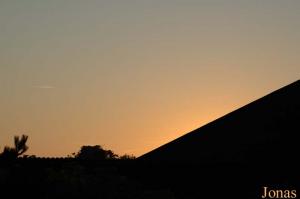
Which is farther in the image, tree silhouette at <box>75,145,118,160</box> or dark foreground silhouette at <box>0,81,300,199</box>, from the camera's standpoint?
tree silhouette at <box>75,145,118,160</box>

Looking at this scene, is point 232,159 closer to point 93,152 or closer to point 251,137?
point 251,137

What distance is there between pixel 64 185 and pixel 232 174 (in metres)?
10.3

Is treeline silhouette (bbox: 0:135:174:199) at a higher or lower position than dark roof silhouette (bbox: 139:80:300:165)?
lower

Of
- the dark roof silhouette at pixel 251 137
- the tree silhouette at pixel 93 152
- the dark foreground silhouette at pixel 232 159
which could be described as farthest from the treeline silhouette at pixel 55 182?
the tree silhouette at pixel 93 152

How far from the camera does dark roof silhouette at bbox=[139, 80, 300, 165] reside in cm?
2222

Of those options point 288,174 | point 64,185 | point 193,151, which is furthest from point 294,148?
point 64,185

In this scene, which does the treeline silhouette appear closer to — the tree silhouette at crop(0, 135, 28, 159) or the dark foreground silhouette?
the tree silhouette at crop(0, 135, 28, 159)

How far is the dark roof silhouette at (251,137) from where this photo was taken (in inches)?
875

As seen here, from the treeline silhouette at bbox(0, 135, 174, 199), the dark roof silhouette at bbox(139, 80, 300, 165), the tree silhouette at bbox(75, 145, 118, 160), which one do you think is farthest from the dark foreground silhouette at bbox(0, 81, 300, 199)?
the tree silhouette at bbox(75, 145, 118, 160)

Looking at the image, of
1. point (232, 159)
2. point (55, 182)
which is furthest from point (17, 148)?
point (232, 159)

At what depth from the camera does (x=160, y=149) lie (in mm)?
24312

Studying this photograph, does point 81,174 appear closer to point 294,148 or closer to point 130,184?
point 130,184

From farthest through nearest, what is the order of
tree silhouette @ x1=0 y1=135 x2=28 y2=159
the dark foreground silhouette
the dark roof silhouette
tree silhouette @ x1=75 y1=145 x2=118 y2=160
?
tree silhouette @ x1=75 y1=145 x2=118 y2=160 < the dark roof silhouette < the dark foreground silhouette < tree silhouette @ x1=0 y1=135 x2=28 y2=159

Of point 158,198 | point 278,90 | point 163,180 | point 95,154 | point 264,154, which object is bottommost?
point 158,198
